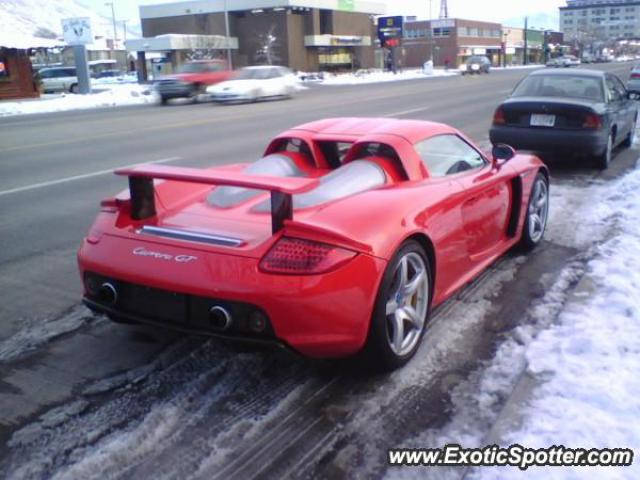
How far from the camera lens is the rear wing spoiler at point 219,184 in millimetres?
3027

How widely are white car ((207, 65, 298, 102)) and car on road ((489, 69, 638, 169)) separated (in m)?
16.6

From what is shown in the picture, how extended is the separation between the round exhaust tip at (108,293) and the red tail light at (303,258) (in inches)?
32.6

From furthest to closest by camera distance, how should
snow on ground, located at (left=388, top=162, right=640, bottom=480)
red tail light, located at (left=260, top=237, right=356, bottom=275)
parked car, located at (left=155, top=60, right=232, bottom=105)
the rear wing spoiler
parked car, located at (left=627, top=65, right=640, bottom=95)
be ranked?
parked car, located at (left=155, top=60, right=232, bottom=105)
parked car, located at (left=627, top=65, right=640, bottom=95)
the rear wing spoiler
red tail light, located at (left=260, top=237, right=356, bottom=275)
snow on ground, located at (left=388, top=162, right=640, bottom=480)

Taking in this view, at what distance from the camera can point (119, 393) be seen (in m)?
3.27

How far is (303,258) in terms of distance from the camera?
9.68ft

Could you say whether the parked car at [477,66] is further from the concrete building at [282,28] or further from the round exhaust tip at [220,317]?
the round exhaust tip at [220,317]

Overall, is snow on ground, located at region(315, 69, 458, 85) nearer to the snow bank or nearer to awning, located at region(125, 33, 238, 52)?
awning, located at region(125, 33, 238, 52)

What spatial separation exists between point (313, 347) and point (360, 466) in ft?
1.89

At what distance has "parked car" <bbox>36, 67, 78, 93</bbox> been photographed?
38281mm

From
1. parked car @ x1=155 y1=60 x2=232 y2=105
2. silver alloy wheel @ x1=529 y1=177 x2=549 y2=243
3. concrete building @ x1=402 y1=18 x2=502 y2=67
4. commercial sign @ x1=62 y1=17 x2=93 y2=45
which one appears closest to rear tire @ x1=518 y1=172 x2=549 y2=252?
silver alloy wheel @ x1=529 y1=177 x2=549 y2=243

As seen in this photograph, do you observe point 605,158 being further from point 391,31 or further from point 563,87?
point 391,31

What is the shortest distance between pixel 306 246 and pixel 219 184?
523 mm

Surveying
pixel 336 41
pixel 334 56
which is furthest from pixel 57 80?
pixel 334 56

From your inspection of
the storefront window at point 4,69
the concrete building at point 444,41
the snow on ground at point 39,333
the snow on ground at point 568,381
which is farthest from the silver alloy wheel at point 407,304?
the concrete building at point 444,41
